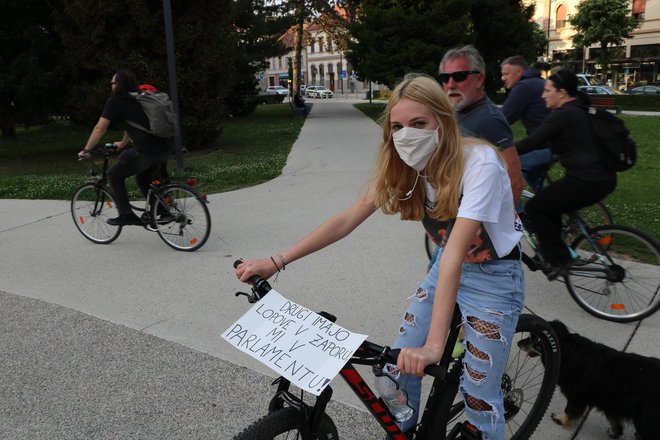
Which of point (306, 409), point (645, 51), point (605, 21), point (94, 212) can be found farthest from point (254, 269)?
point (645, 51)

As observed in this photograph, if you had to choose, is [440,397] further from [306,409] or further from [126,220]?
[126,220]

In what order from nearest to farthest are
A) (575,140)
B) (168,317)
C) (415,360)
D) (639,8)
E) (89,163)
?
(415,360) < (575,140) < (168,317) < (89,163) < (639,8)

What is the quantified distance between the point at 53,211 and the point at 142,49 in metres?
7.51

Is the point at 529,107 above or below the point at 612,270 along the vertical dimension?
above

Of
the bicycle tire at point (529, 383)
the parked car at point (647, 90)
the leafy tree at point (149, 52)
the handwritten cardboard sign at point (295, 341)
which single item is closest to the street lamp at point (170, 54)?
the leafy tree at point (149, 52)

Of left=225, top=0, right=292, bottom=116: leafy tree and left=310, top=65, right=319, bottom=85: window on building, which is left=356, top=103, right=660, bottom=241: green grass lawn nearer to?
left=225, top=0, right=292, bottom=116: leafy tree

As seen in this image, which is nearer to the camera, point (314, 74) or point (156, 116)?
point (156, 116)

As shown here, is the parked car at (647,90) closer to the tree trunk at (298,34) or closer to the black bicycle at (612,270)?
the tree trunk at (298,34)

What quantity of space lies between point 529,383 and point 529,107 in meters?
3.03

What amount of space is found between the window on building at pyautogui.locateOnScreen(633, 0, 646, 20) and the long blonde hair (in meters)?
61.2

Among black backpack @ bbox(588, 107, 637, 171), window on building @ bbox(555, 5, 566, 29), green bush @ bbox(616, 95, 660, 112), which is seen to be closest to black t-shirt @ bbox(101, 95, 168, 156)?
black backpack @ bbox(588, 107, 637, 171)

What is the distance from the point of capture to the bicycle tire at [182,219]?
241 inches

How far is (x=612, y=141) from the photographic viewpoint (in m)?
3.84

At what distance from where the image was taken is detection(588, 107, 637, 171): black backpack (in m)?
3.83
